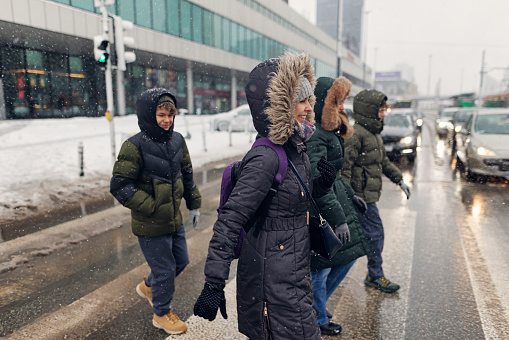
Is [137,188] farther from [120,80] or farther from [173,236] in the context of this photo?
[120,80]

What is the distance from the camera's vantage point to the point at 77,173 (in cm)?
964

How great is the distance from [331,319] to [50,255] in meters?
3.55

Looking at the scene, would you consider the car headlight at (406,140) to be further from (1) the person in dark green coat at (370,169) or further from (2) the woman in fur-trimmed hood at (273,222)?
(2) the woman in fur-trimmed hood at (273,222)

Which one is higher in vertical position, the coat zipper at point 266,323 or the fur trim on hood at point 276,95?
the fur trim on hood at point 276,95

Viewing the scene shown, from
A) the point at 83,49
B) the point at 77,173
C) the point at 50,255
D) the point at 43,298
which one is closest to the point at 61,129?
the point at 83,49

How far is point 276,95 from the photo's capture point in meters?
1.85

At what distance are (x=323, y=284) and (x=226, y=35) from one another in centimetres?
3319

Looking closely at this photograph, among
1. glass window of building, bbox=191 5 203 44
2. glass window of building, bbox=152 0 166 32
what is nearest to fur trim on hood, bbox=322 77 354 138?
glass window of building, bbox=152 0 166 32

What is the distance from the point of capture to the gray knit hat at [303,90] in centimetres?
199

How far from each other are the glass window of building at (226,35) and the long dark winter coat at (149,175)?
3193 cm

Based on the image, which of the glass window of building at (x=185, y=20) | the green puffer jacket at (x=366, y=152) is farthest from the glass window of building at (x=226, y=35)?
the green puffer jacket at (x=366, y=152)

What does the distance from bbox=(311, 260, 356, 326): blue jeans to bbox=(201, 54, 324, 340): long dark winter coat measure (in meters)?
0.82

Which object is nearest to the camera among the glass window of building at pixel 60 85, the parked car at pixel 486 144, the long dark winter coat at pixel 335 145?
the long dark winter coat at pixel 335 145

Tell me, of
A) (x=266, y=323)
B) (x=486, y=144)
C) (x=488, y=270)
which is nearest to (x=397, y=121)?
(x=486, y=144)
